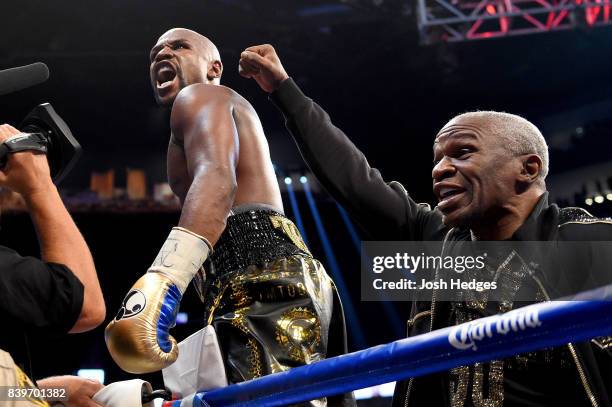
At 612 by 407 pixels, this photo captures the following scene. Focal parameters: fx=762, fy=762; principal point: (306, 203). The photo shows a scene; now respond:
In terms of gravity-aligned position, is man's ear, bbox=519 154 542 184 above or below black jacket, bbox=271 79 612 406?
above

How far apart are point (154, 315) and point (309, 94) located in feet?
19.7

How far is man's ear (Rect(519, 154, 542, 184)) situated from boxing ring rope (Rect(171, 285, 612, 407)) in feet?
1.73

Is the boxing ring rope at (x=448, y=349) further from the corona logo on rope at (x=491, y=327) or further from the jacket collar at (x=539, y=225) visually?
the jacket collar at (x=539, y=225)

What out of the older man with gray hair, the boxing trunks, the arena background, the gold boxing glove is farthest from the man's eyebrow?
the arena background

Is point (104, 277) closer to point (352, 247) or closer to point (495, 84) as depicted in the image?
point (352, 247)

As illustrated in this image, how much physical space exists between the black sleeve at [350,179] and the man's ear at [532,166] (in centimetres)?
23

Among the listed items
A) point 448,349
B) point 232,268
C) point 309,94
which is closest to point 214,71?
point 232,268

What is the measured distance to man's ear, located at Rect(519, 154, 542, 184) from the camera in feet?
4.94

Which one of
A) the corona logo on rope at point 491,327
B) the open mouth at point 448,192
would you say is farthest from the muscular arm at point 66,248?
the open mouth at point 448,192

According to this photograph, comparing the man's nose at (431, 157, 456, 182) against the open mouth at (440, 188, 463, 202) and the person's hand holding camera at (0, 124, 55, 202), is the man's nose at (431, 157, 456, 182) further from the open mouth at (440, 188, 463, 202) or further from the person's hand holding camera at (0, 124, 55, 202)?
the person's hand holding camera at (0, 124, 55, 202)

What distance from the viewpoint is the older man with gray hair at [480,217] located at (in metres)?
1.32

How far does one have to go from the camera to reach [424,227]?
1673mm

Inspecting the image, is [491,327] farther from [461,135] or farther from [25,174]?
[25,174]

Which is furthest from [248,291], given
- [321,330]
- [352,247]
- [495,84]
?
[352,247]
